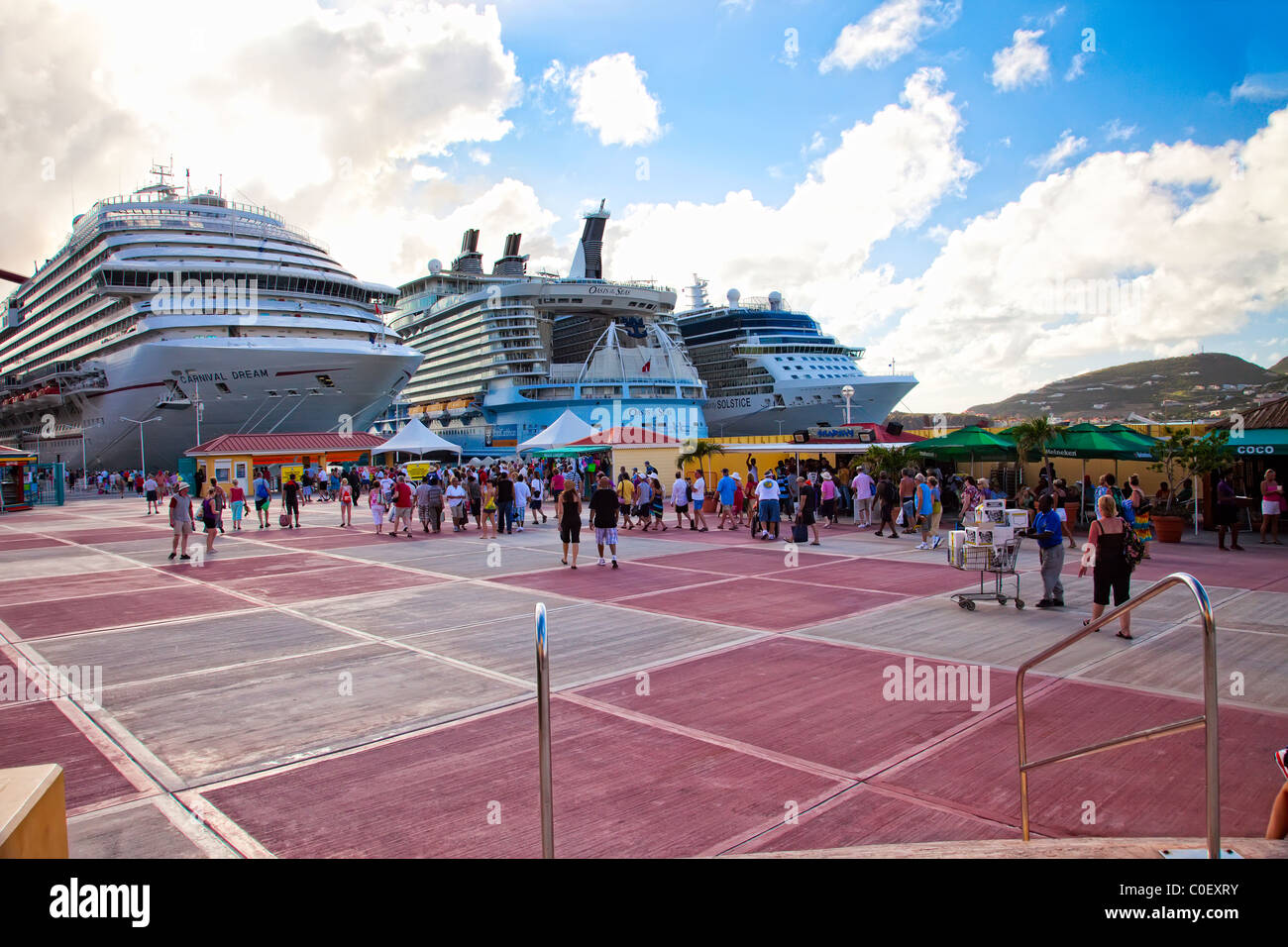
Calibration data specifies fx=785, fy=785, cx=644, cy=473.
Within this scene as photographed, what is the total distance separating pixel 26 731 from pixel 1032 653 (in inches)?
315

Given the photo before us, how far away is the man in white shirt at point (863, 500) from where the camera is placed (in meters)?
19.0

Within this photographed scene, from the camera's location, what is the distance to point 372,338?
5025 centimetres

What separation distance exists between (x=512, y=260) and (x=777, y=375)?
32.5 m

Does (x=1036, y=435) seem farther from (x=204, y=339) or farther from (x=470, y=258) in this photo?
(x=470, y=258)

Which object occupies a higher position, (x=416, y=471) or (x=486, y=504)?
(x=416, y=471)

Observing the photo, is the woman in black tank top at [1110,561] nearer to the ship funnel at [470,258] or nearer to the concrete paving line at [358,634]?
the concrete paving line at [358,634]

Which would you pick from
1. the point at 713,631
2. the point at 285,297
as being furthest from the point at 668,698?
the point at 285,297

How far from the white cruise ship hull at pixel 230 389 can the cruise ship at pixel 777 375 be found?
29053mm

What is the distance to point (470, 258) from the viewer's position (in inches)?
3418

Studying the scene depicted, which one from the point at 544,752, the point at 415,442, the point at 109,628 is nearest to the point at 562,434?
the point at 415,442

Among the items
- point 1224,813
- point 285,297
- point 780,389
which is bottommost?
point 1224,813

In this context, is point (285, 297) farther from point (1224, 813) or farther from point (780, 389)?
point (1224, 813)

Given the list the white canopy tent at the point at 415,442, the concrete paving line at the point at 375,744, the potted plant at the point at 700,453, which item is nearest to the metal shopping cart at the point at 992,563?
the concrete paving line at the point at 375,744

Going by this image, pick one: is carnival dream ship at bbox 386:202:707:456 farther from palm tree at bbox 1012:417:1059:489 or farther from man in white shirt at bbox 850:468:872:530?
palm tree at bbox 1012:417:1059:489
